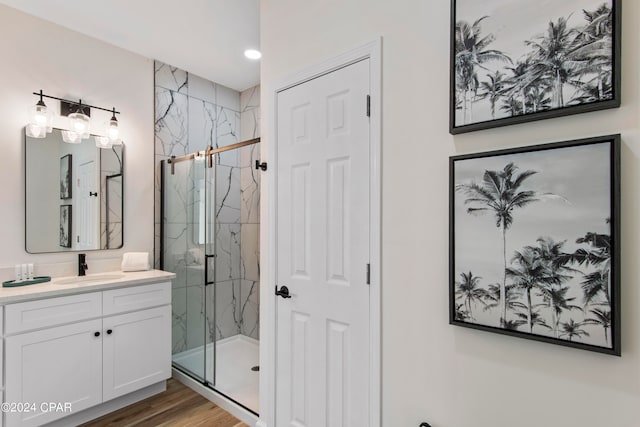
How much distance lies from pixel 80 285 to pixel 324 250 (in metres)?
1.76

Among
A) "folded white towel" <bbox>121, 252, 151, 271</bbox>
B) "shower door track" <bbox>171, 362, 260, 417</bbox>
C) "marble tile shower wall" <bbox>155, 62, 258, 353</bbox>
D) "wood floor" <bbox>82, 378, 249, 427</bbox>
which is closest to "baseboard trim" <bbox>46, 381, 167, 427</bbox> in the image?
"wood floor" <bbox>82, 378, 249, 427</bbox>

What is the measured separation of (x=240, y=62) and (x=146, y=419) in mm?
3006

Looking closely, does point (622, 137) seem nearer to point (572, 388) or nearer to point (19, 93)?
point (572, 388)

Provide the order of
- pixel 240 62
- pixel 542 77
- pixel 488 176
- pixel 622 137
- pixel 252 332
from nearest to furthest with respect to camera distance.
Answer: pixel 622 137, pixel 542 77, pixel 488 176, pixel 240 62, pixel 252 332

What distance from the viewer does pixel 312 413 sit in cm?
174

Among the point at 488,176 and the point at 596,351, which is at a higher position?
the point at 488,176

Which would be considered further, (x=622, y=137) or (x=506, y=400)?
(x=506, y=400)

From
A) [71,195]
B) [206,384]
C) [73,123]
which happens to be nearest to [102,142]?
[73,123]

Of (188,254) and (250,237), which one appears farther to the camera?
(250,237)

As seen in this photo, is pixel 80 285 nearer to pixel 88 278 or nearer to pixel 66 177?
pixel 88 278

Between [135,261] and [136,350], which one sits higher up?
[135,261]

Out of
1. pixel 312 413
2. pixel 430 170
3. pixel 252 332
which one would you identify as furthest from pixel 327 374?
pixel 252 332

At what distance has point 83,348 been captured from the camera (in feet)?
7.21

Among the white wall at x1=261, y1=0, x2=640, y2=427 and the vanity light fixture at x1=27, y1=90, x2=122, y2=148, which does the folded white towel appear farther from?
the white wall at x1=261, y1=0, x2=640, y2=427
